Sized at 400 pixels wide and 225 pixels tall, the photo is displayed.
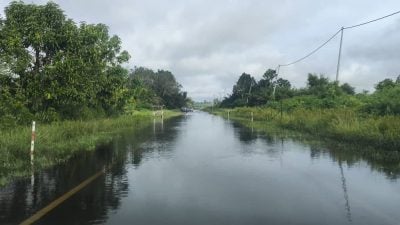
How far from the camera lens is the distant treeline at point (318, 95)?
29.2 metres

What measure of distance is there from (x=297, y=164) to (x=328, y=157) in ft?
8.08

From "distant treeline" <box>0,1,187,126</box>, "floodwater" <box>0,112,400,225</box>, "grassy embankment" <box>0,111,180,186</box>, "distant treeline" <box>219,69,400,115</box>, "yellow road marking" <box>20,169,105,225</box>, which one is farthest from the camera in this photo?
"distant treeline" <box>219,69,400,115</box>

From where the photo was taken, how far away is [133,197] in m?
9.52

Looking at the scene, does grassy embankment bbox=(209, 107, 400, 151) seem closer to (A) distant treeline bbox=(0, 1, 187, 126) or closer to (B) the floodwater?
(B) the floodwater

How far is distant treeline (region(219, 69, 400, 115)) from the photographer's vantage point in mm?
29234

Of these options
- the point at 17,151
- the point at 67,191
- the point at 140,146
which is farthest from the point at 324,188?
the point at 140,146

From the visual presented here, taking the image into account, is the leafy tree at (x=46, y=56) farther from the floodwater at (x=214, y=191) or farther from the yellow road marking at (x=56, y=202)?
the yellow road marking at (x=56, y=202)

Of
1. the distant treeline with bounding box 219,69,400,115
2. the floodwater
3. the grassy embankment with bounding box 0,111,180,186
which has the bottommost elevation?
the floodwater

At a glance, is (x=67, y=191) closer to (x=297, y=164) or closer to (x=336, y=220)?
(x=336, y=220)

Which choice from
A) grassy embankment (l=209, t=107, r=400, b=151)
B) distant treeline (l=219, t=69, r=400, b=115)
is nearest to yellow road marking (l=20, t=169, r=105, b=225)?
grassy embankment (l=209, t=107, r=400, b=151)

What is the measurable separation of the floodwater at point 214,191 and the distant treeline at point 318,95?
45.3 ft

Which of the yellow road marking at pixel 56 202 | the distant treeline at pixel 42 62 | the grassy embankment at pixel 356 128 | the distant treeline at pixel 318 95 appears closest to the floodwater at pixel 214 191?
the yellow road marking at pixel 56 202

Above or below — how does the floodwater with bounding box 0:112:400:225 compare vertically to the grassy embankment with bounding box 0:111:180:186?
below

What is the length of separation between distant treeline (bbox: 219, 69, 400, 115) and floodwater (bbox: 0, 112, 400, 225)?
13.8 m
